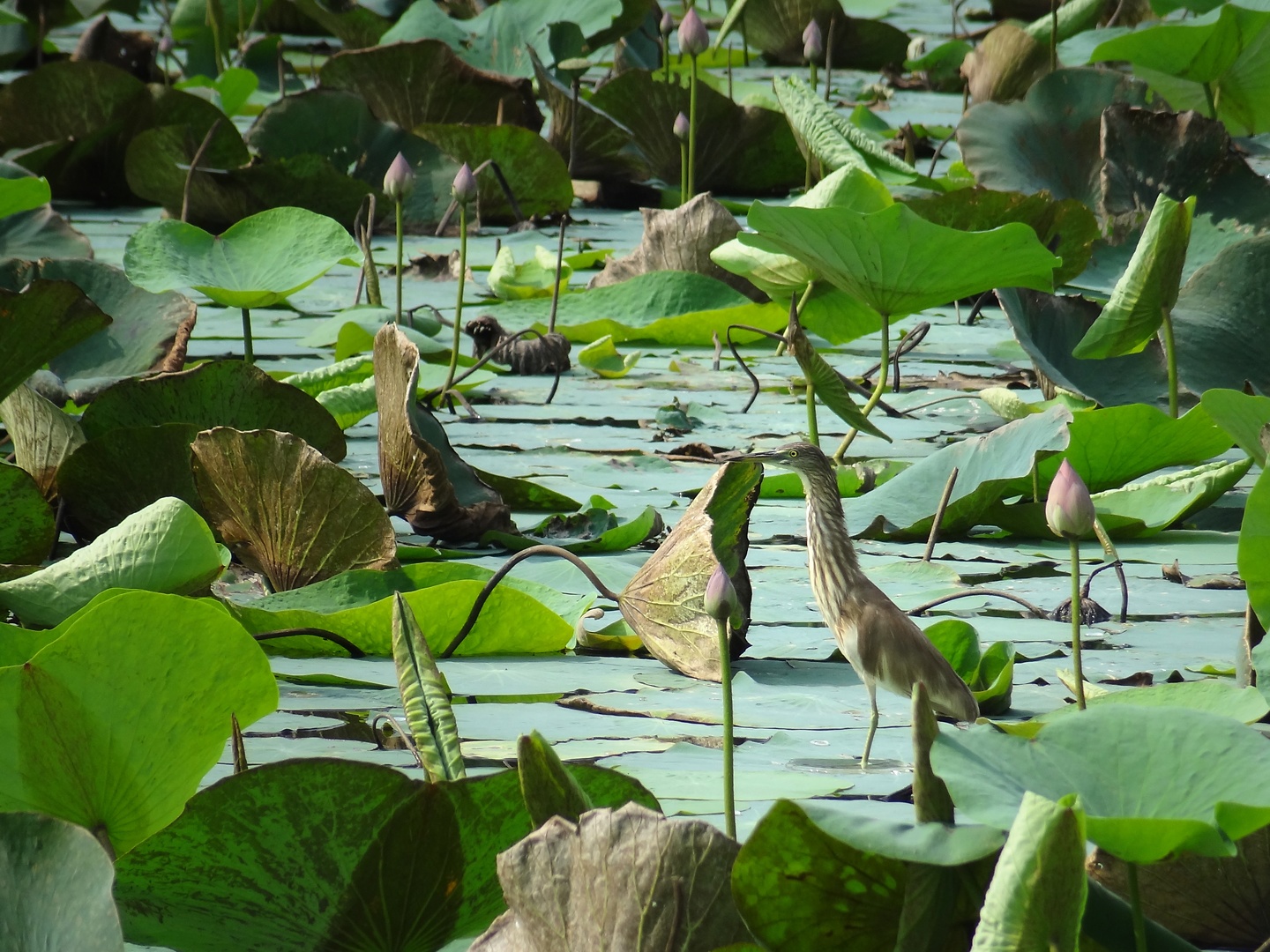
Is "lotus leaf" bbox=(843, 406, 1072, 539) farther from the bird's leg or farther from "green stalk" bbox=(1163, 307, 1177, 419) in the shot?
the bird's leg

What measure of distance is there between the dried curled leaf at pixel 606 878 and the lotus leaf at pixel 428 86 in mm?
4260

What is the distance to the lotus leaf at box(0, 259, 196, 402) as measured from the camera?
2.43 meters

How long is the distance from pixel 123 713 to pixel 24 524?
0.83 m

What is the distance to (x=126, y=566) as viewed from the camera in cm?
141

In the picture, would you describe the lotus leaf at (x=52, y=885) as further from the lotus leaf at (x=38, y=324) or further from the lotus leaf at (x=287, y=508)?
the lotus leaf at (x=38, y=324)

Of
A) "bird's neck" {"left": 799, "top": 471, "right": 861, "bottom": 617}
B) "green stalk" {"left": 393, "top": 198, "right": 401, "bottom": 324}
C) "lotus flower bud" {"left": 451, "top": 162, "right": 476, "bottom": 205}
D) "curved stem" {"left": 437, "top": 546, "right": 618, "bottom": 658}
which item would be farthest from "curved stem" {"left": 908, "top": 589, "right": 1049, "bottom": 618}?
"lotus flower bud" {"left": 451, "top": 162, "right": 476, "bottom": 205}

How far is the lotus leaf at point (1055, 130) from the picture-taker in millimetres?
3900

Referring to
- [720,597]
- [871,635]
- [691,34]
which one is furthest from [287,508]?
[691,34]

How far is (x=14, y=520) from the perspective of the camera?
5.45 feet

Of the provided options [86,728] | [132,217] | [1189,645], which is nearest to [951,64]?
[132,217]

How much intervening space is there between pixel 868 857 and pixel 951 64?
257 inches

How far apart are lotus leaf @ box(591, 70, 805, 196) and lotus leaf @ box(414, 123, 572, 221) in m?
0.39

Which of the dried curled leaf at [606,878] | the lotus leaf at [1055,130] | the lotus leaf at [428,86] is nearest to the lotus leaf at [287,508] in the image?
the dried curled leaf at [606,878]

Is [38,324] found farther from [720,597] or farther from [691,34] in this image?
[691,34]
